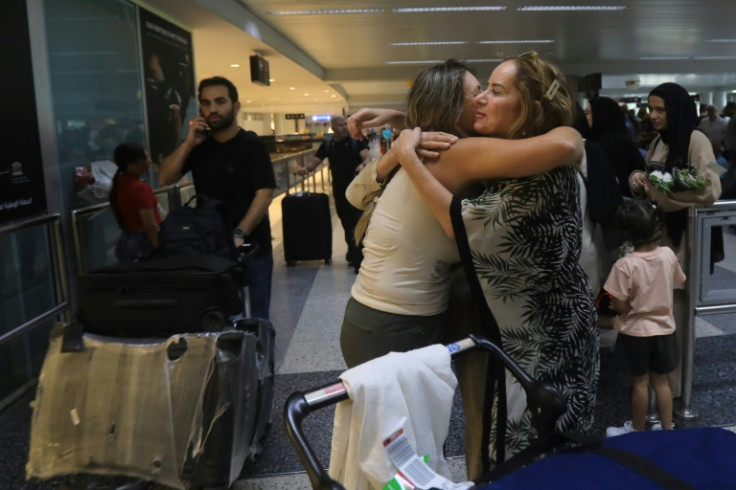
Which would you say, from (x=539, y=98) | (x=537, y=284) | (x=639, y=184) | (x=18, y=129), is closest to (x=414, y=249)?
(x=537, y=284)

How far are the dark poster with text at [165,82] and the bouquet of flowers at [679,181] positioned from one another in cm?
411

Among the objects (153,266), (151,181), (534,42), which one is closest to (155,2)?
(151,181)

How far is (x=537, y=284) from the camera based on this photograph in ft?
5.09

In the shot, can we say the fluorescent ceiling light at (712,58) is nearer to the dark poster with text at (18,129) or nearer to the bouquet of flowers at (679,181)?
the bouquet of flowers at (679,181)

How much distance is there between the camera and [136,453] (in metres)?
2.25

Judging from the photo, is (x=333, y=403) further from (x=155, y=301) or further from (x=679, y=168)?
(x=679, y=168)

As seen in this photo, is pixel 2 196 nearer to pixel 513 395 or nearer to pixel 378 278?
pixel 378 278

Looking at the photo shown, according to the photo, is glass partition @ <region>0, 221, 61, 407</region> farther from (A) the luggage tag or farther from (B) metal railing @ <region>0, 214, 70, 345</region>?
(A) the luggage tag

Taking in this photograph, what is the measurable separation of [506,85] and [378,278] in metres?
0.59

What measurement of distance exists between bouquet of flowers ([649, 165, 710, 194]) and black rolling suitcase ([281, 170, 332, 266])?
4.56 metres

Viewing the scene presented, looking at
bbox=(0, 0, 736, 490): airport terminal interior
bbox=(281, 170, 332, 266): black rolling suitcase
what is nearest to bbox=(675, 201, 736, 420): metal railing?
bbox=(0, 0, 736, 490): airport terminal interior

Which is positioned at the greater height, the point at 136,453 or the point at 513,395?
the point at 513,395

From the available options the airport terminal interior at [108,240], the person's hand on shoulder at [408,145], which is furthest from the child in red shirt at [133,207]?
the person's hand on shoulder at [408,145]

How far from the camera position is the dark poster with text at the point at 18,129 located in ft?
11.4
